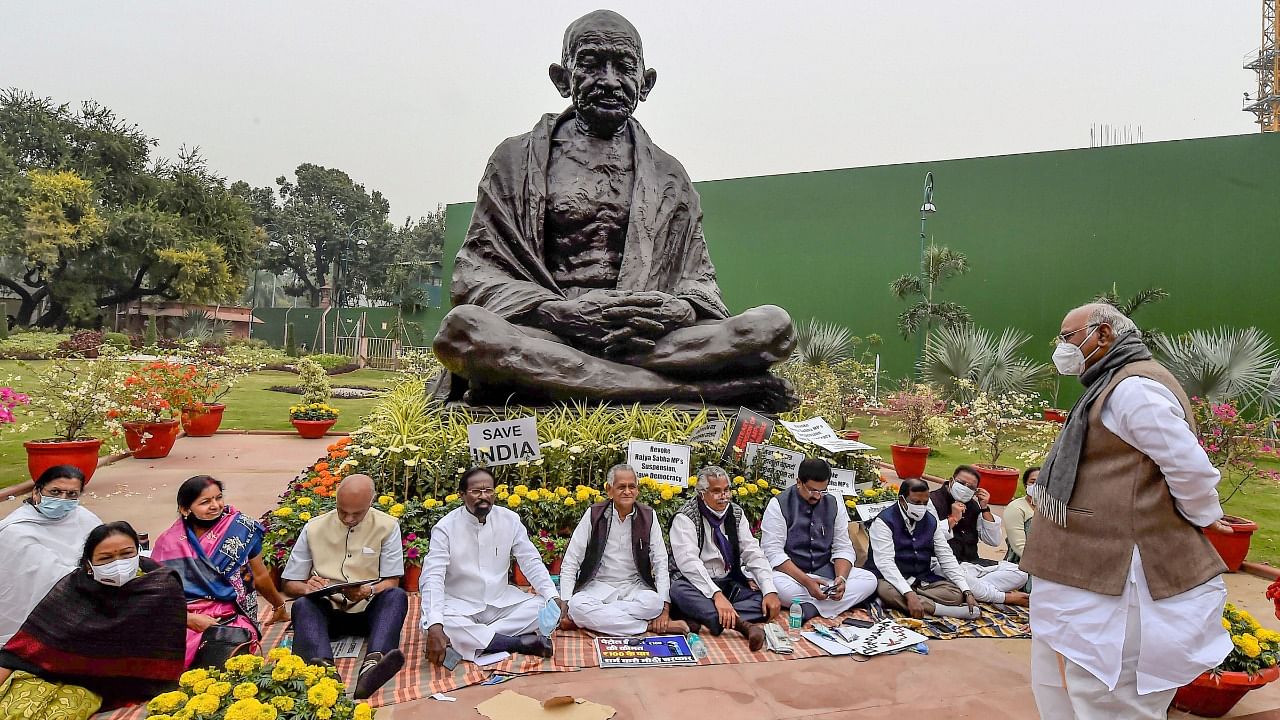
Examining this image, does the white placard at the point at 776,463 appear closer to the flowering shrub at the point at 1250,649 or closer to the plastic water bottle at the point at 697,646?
the plastic water bottle at the point at 697,646

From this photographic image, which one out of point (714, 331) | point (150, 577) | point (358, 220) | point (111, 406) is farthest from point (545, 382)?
point (358, 220)

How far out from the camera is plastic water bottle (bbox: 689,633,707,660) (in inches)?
120

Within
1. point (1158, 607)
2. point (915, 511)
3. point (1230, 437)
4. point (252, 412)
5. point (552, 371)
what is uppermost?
point (552, 371)

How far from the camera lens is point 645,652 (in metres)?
3.03

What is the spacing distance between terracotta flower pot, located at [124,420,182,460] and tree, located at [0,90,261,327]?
20.0m

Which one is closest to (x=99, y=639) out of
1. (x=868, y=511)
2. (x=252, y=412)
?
(x=868, y=511)

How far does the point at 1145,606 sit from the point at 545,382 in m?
3.40

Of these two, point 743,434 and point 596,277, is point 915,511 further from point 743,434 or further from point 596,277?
point 596,277

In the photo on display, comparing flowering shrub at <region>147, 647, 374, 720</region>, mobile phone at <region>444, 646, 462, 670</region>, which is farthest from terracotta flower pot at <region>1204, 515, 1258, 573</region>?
flowering shrub at <region>147, 647, 374, 720</region>

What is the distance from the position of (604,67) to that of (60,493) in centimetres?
439

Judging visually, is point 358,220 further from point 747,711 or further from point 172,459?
point 747,711

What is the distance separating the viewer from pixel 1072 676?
2105mm

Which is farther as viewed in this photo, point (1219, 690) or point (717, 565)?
point (717, 565)

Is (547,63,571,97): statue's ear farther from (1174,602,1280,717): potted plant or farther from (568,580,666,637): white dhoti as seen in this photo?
(1174,602,1280,717): potted plant
